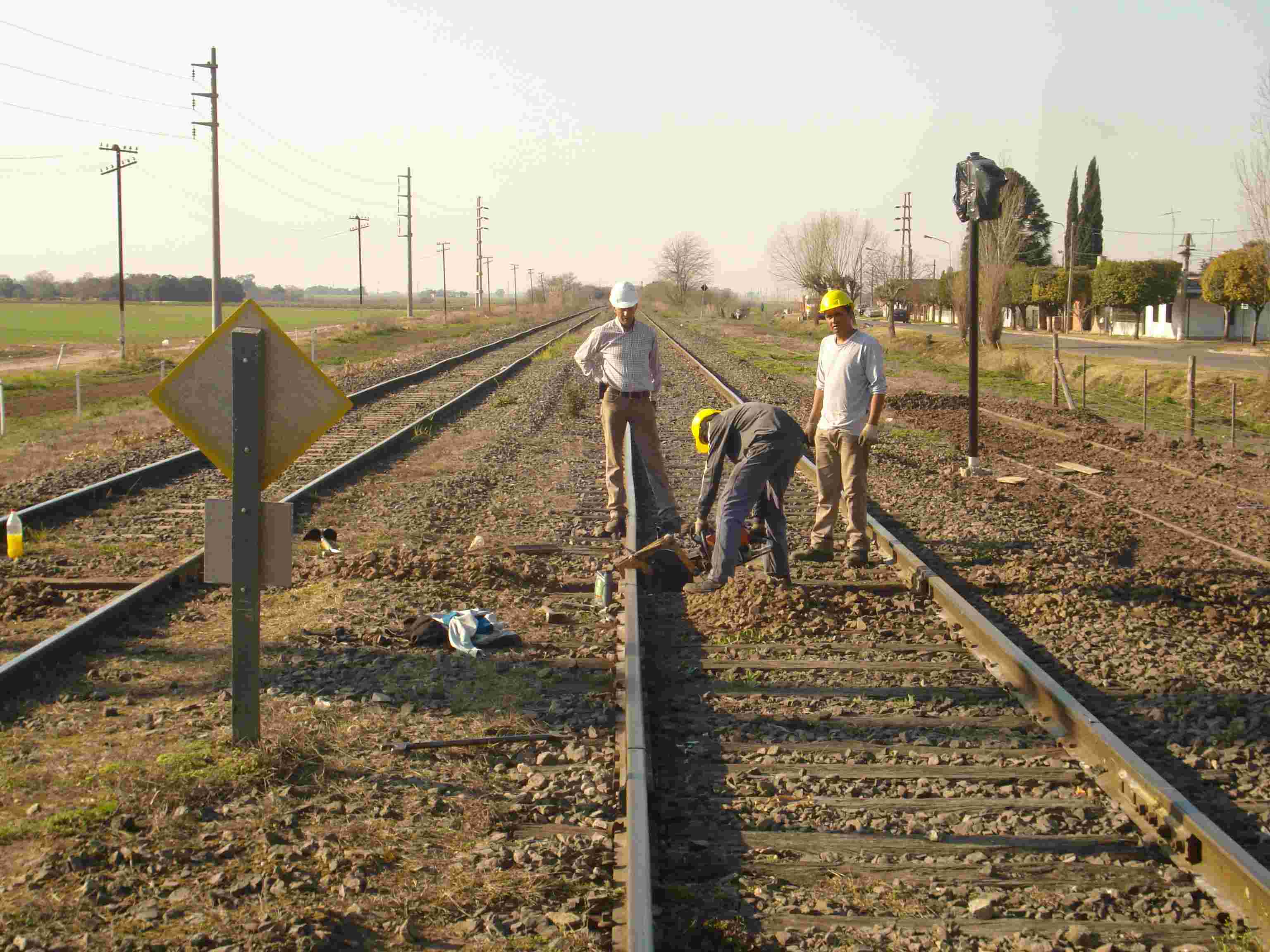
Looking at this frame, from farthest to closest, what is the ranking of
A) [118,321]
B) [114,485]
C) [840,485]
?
[118,321] → [114,485] → [840,485]

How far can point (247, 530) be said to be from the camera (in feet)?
16.7

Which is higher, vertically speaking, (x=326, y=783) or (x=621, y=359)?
(x=621, y=359)

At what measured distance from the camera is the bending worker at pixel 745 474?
25.2 feet

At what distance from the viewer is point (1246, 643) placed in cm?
707

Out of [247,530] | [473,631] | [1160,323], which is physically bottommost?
[473,631]

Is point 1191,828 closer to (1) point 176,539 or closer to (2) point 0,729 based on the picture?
(2) point 0,729

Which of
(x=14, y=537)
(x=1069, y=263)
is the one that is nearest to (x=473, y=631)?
(x=14, y=537)

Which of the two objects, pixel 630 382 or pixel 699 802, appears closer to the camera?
pixel 699 802

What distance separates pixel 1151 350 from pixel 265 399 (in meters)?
46.5

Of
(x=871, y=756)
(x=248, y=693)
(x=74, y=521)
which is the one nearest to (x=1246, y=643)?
(x=871, y=756)

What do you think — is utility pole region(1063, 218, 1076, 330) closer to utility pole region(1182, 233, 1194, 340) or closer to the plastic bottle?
utility pole region(1182, 233, 1194, 340)

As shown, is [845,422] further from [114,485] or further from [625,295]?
[114,485]

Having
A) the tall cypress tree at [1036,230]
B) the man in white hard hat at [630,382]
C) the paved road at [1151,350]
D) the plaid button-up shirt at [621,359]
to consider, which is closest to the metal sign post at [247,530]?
the man in white hard hat at [630,382]

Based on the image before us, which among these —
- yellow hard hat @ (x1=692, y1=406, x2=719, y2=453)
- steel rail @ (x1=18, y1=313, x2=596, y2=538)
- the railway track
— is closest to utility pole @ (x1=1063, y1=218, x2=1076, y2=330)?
steel rail @ (x1=18, y1=313, x2=596, y2=538)
